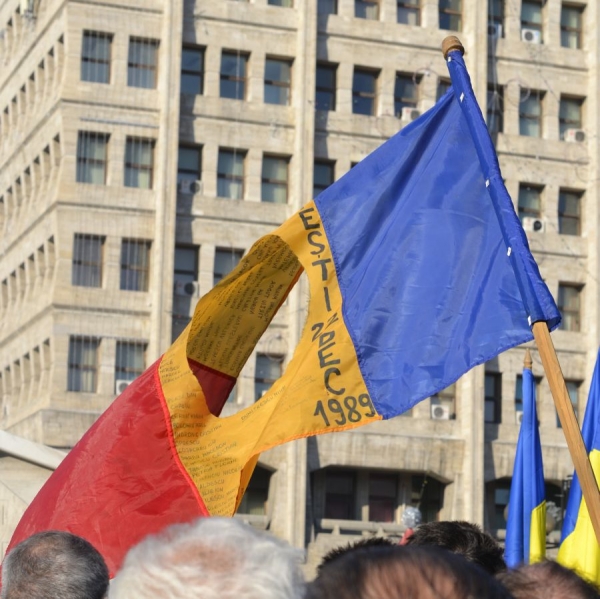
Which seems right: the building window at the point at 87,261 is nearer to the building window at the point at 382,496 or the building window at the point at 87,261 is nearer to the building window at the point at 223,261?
the building window at the point at 223,261

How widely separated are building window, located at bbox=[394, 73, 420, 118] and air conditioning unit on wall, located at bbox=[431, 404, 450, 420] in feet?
23.5

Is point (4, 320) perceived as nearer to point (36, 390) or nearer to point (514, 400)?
point (36, 390)

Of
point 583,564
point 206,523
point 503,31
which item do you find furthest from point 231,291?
point 503,31

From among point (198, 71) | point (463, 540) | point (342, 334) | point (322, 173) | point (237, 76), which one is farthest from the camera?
point (322, 173)

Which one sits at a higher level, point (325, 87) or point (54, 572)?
point (325, 87)

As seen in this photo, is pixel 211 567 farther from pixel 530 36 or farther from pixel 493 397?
pixel 530 36

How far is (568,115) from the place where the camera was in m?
41.1

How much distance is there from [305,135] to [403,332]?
3108 centimetres

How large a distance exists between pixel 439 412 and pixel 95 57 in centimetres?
1130

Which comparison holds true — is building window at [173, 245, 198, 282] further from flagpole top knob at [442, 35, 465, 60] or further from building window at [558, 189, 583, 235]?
flagpole top knob at [442, 35, 465, 60]

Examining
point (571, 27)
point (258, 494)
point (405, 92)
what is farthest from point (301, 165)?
point (571, 27)

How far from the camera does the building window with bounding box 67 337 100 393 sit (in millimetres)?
35938

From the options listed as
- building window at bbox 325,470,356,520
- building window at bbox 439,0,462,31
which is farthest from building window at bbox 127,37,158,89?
building window at bbox 325,470,356,520

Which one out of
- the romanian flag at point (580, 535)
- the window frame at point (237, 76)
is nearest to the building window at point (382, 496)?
the window frame at point (237, 76)
